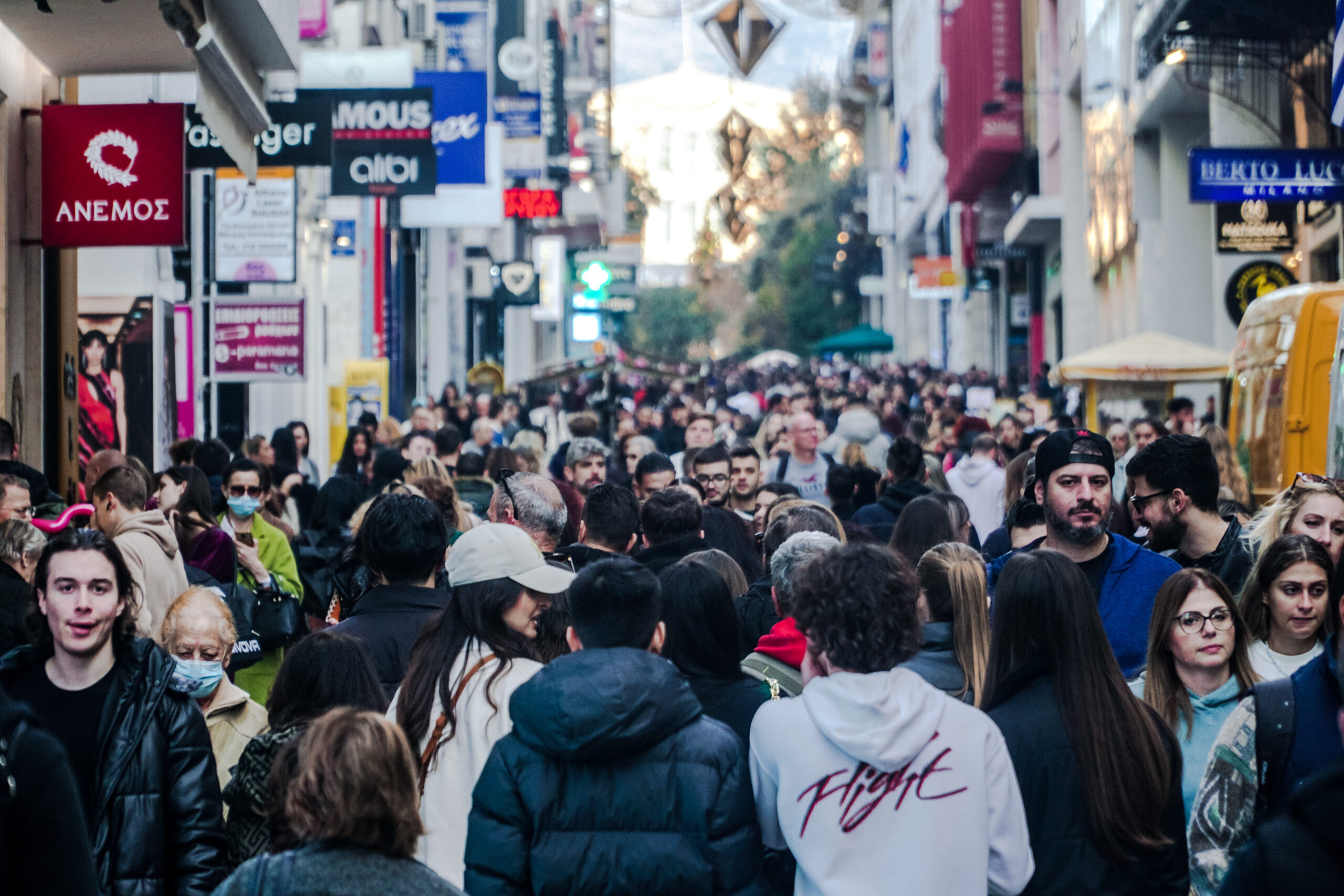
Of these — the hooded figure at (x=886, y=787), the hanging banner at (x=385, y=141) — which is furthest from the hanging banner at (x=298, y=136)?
the hooded figure at (x=886, y=787)

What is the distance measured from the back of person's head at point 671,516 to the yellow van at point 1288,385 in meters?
4.95

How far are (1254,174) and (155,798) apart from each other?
1493 centimetres

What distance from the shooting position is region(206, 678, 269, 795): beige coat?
16.6 feet

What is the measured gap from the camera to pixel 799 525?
7.27 m

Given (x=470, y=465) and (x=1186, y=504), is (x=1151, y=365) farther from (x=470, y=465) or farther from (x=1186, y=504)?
(x=1186, y=504)

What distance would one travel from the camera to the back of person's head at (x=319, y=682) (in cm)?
431

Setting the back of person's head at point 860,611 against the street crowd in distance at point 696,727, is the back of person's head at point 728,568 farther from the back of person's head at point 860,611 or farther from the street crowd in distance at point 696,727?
the back of person's head at point 860,611

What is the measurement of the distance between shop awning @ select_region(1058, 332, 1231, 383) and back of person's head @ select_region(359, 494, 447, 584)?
13290mm

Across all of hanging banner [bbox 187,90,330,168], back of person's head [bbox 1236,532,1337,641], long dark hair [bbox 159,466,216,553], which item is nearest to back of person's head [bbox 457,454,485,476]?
long dark hair [bbox 159,466,216,553]

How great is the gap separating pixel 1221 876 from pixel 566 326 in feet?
301

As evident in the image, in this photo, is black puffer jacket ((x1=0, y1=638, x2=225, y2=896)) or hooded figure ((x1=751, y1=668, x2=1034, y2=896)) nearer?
hooded figure ((x1=751, y1=668, x2=1034, y2=896))

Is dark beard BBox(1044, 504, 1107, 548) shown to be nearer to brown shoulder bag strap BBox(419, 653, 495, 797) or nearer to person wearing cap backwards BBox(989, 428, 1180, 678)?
person wearing cap backwards BBox(989, 428, 1180, 678)

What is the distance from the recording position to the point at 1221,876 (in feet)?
12.7

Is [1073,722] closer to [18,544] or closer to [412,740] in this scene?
[412,740]
